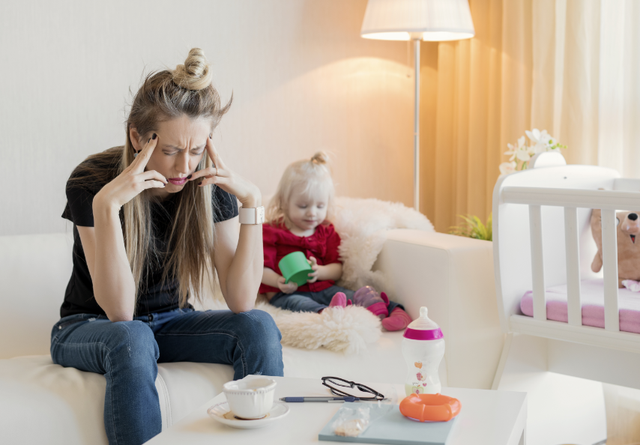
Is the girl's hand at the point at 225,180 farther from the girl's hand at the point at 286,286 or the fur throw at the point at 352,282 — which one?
the girl's hand at the point at 286,286

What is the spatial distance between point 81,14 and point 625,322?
5.89 feet

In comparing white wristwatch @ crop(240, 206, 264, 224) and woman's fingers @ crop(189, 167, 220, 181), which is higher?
woman's fingers @ crop(189, 167, 220, 181)

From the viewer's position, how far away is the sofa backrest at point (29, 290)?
5.35ft

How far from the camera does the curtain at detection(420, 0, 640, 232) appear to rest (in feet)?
6.90

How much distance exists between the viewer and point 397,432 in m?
0.88

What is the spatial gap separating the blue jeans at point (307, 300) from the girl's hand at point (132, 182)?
2.43ft

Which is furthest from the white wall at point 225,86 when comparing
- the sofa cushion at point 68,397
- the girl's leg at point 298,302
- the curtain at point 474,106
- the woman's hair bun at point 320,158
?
the sofa cushion at point 68,397

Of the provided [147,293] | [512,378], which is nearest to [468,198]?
[512,378]

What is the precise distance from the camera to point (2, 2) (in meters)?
1.85

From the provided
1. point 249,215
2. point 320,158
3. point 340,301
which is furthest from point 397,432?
point 320,158

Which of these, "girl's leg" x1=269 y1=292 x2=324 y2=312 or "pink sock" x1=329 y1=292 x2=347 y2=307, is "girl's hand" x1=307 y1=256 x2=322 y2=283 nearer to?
"girl's leg" x1=269 y1=292 x2=324 y2=312

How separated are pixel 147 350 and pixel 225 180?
0.39 m

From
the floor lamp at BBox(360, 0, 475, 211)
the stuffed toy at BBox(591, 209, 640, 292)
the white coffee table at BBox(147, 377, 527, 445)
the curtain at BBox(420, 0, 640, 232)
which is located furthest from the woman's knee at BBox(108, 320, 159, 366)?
the curtain at BBox(420, 0, 640, 232)

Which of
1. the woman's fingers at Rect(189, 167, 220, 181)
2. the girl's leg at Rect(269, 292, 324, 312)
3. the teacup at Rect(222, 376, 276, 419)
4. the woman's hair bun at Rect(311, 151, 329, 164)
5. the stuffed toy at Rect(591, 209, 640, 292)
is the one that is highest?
the woman's hair bun at Rect(311, 151, 329, 164)
